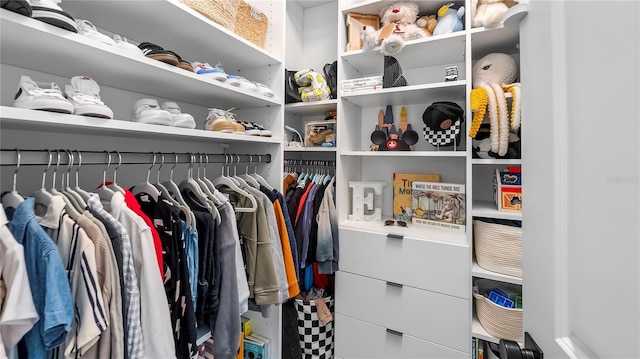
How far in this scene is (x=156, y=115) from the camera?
990 mm

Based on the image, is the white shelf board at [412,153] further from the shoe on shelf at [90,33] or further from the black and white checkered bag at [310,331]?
the shoe on shelf at [90,33]

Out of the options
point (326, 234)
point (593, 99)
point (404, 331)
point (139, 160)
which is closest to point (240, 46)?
point (139, 160)

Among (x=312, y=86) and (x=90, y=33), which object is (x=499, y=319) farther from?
(x=90, y=33)

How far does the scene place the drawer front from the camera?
1.38m

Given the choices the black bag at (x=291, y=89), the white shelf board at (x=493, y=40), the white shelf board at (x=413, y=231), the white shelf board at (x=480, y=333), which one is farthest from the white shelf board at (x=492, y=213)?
the black bag at (x=291, y=89)

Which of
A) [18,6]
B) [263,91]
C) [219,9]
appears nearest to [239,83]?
[263,91]

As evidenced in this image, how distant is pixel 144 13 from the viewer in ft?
3.42

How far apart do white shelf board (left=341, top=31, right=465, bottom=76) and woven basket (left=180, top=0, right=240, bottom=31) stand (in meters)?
0.71

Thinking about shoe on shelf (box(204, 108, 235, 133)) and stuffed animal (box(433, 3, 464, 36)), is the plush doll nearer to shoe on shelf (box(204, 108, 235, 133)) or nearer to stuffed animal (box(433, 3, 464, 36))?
stuffed animal (box(433, 3, 464, 36))

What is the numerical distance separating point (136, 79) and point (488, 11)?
5.24ft

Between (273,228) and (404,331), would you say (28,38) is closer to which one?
(273,228)

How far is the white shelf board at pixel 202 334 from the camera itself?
1109 millimetres

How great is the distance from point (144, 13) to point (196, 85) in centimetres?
29

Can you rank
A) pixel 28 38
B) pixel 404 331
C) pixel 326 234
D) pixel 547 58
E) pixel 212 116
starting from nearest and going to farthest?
→ pixel 547 58 < pixel 28 38 < pixel 212 116 < pixel 404 331 < pixel 326 234
